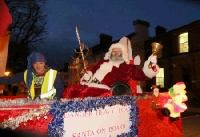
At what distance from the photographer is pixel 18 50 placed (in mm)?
16594

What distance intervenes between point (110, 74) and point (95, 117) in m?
1.49

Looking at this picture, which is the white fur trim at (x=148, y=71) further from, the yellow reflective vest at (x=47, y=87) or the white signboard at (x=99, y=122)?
the yellow reflective vest at (x=47, y=87)

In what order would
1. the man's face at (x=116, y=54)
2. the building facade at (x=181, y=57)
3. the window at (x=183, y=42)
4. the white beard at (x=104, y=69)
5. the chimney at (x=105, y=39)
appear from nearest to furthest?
the white beard at (x=104, y=69), the man's face at (x=116, y=54), the building facade at (x=181, y=57), the window at (x=183, y=42), the chimney at (x=105, y=39)

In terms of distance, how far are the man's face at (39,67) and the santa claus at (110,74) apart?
0.47 meters

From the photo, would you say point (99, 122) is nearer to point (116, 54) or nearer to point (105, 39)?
point (116, 54)

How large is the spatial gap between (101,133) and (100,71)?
1630 millimetres

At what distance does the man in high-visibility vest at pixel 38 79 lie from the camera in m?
2.79

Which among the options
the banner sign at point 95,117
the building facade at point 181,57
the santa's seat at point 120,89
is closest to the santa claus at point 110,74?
the santa's seat at point 120,89

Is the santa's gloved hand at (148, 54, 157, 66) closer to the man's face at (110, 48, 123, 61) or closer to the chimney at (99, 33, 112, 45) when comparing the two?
the man's face at (110, 48, 123, 61)

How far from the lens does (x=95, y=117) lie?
7.35 feet

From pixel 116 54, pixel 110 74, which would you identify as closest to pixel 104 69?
pixel 110 74

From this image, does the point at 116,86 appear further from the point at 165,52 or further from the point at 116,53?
the point at 165,52

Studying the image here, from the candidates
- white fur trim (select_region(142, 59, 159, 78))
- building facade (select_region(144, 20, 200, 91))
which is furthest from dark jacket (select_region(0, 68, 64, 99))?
building facade (select_region(144, 20, 200, 91))

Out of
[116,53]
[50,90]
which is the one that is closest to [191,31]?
[116,53]
